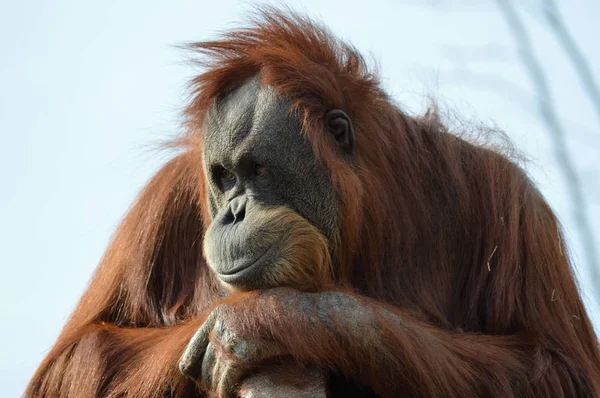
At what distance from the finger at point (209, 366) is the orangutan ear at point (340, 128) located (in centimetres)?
98

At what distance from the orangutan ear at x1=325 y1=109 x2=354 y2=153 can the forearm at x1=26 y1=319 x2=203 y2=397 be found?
2.82 ft

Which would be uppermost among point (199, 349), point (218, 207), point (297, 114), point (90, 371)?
point (297, 114)

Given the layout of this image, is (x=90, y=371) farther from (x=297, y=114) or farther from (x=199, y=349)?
(x=297, y=114)

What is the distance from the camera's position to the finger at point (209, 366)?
11.1ft

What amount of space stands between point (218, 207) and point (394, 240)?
0.70 m

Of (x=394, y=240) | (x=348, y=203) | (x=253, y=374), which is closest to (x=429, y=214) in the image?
(x=394, y=240)

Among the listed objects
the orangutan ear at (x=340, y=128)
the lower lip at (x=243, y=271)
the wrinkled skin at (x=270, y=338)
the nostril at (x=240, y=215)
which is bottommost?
the wrinkled skin at (x=270, y=338)

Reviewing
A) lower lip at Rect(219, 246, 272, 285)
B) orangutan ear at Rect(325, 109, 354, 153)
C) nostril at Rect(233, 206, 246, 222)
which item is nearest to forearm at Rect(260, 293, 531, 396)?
lower lip at Rect(219, 246, 272, 285)

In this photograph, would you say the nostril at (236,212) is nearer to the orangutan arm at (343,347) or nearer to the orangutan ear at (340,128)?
the orangutan arm at (343,347)

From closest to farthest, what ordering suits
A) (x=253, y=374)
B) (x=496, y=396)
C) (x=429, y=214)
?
(x=253, y=374), (x=496, y=396), (x=429, y=214)

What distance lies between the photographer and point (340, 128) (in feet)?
12.7

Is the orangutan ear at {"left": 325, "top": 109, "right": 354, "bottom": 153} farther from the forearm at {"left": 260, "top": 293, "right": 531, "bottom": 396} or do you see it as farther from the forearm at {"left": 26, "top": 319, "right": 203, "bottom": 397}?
the forearm at {"left": 26, "top": 319, "right": 203, "bottom": 397}

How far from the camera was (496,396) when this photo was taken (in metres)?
3.58

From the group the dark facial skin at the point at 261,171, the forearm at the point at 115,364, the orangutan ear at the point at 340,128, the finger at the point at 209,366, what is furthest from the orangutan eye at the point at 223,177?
the finger at the point at 209,366
